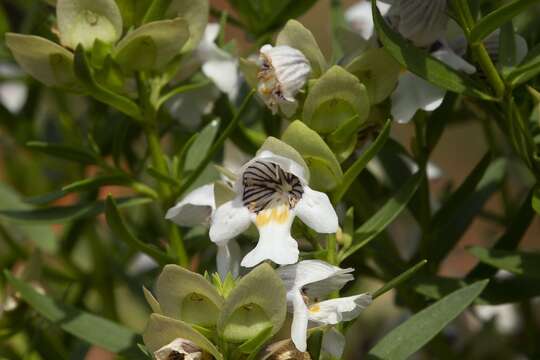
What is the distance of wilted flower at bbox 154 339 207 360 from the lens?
1.76 feet

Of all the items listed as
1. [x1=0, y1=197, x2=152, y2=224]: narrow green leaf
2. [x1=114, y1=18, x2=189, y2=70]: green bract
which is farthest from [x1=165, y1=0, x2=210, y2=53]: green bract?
[x1=0, y1=197, x2=152, y2=224]: narrow green leaf

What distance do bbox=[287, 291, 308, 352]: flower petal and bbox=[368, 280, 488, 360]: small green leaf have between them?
0.10 meters

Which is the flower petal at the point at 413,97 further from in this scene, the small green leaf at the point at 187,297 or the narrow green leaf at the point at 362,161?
the small green leaf at the point at 187,297

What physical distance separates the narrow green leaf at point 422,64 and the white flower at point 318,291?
15 centimetres

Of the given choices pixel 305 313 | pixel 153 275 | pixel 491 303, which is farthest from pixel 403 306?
pixel 305 313

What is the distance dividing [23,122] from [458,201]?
498 mm

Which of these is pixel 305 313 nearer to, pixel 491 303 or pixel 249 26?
pixel 491 303

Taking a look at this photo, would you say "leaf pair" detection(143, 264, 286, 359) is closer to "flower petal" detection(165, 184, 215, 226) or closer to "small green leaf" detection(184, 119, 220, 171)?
"flower petal" detection(165, 184, 215, 226)

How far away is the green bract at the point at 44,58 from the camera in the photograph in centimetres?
66

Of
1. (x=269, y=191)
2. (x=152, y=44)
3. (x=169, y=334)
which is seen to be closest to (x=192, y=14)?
(x=152, y=44)

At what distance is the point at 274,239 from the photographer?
23.0 inches

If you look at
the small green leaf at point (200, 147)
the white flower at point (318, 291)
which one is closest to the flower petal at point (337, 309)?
the white flower at point (318, 291)

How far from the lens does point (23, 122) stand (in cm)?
105

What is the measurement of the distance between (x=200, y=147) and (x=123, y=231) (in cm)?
13
